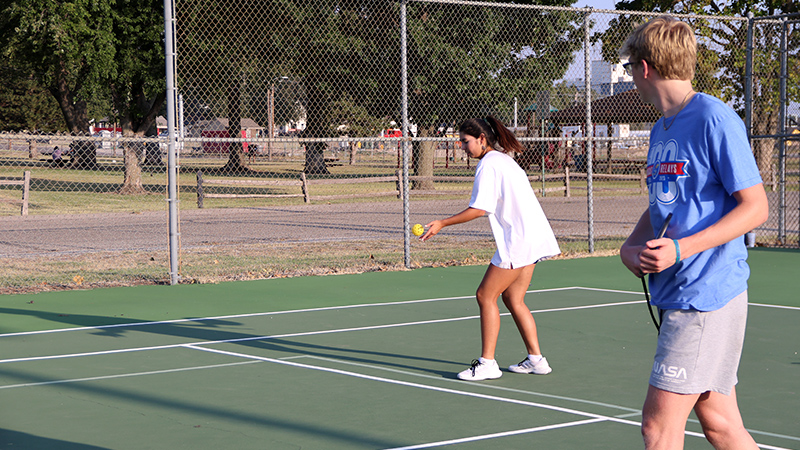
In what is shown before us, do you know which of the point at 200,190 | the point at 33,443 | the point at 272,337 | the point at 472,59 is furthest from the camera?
the point at 472,59

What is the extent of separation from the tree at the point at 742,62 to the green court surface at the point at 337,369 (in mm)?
6326

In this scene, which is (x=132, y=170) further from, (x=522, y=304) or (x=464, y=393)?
(x=464, y=393)

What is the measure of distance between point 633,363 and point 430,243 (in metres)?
10.3

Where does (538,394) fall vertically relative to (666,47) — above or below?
below

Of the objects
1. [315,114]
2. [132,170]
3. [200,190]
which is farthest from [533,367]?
[132,170]

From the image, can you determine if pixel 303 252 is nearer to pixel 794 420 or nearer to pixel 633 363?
pixel 633 363

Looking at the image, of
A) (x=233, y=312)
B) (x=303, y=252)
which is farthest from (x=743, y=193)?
(x=303, y=252)

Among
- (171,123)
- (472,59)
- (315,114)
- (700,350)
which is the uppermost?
(472,59)

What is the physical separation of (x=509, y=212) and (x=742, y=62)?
14.0 m

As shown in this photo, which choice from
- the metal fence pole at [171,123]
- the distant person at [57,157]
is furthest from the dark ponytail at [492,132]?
the distant person at [57,157]

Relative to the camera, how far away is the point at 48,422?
5504 mm

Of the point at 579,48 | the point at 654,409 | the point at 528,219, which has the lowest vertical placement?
the point at 654,409

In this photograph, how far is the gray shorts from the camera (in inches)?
125

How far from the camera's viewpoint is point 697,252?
10.1ft
